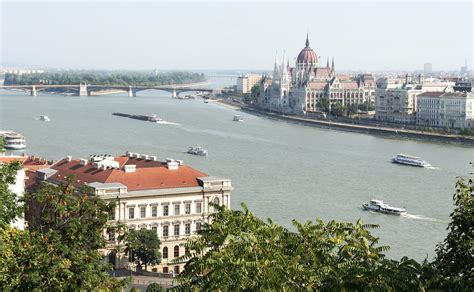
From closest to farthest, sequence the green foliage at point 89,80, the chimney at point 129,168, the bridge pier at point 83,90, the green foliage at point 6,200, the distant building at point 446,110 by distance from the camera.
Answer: the green foliage at point 6,200 → the chimney at point 129,168 → the distant building at point 446,110 → the bridge pier at point 83,90 → the green foliage at point 89,80

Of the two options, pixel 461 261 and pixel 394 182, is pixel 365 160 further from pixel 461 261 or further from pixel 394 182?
pixel 461 261

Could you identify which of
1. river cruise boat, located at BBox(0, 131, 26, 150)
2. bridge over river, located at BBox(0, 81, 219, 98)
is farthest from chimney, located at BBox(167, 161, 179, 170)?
bridge over river, located at BBox(0, 81, 219, 98)

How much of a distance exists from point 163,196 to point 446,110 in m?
25.7

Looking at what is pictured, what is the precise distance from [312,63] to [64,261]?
5048 centimetres

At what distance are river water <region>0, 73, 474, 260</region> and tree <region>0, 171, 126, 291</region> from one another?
6.65m

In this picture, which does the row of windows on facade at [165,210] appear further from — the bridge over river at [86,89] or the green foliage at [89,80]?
the green foliage at [89,80]

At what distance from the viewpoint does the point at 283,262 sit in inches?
189

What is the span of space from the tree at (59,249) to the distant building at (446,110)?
30.5m

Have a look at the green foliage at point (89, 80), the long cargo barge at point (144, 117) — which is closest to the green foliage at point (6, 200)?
the long cargo barge at point (144, 117)

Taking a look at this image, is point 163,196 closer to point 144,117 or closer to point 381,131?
point 381,131

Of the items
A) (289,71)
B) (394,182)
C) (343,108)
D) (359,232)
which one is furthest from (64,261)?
(289,71)

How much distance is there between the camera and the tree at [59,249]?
193 inches

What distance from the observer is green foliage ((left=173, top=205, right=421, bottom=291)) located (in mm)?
4508

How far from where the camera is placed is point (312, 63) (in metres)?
54.9
